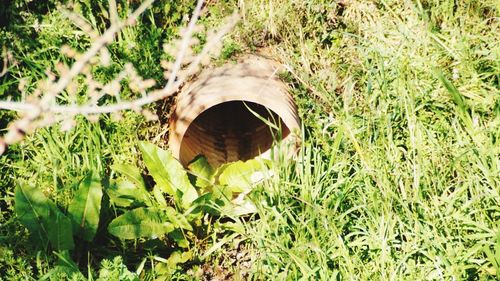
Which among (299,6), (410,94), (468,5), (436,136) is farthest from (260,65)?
(468,5)

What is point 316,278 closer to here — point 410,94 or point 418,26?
point 410,94

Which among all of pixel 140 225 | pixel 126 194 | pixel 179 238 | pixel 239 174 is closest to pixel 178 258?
pixel 179 238

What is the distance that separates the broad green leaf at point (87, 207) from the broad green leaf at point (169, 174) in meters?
0.31

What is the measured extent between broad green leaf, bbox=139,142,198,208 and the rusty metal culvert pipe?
16 centimetres

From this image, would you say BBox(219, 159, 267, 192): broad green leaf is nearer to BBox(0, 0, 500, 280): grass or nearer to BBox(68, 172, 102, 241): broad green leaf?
BBox(0, 0, 500, 280): grass

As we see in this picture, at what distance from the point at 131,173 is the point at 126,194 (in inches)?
4.6

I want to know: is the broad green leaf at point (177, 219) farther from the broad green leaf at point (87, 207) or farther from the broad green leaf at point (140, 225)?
the broad green leaf at point (87, 207)

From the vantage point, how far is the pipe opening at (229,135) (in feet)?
11.2

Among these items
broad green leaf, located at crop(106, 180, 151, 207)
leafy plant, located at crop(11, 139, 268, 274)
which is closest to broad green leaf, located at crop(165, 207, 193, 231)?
leafy plant, located at crop(11, 139, 268, 274)

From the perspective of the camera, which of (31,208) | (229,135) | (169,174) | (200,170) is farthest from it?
(229,135)

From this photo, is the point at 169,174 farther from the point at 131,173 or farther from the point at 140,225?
the point at 140,225

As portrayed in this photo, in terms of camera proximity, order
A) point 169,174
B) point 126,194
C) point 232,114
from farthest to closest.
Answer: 1. point 232,114
2. point 169,174
3. point 126,194

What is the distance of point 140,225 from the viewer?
102 inches

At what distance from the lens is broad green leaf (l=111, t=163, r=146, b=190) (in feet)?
9.02
